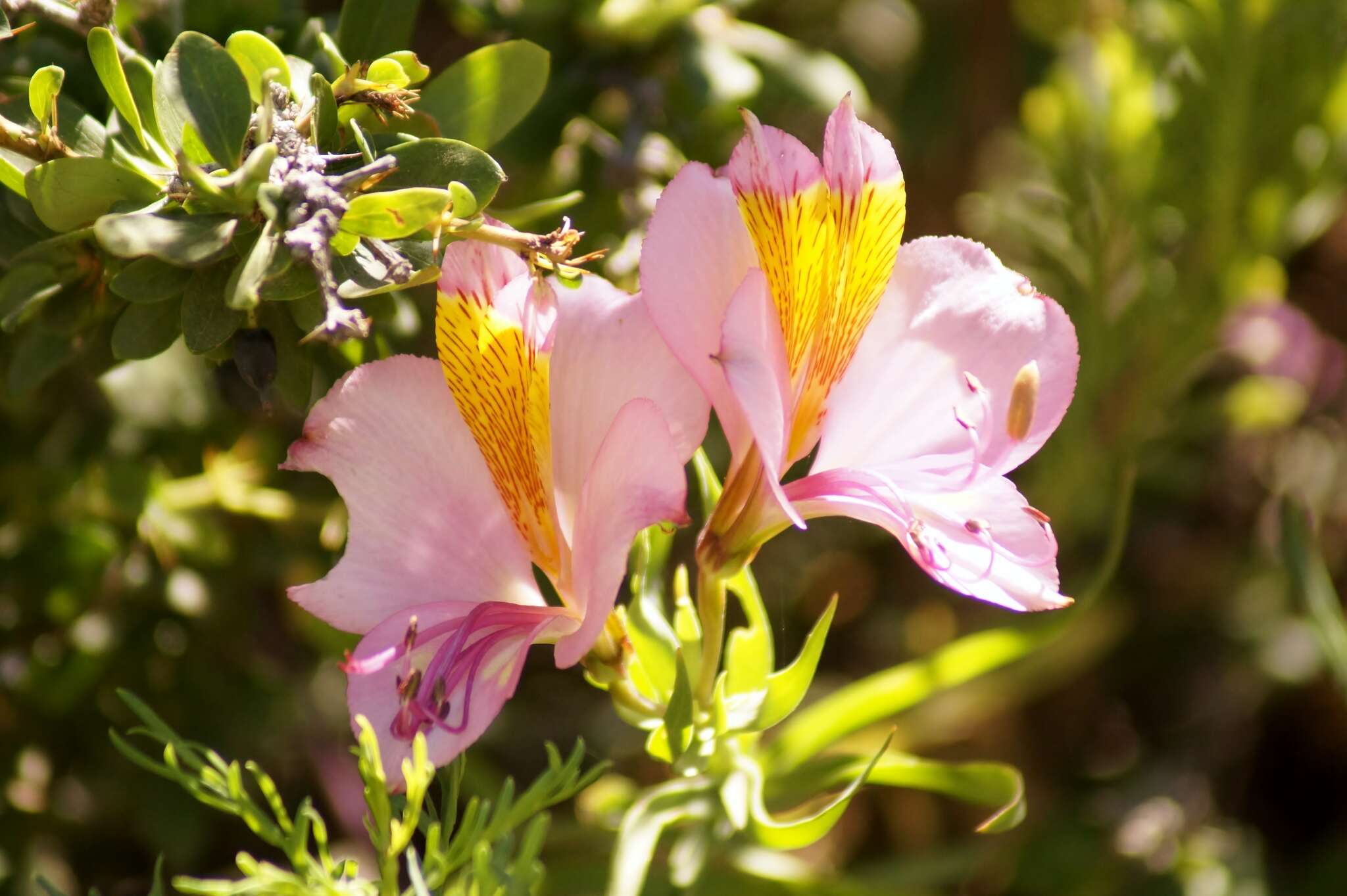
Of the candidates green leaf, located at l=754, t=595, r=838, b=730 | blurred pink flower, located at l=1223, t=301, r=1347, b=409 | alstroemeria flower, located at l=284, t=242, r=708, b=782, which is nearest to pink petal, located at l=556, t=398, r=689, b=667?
alstroemeria flower, located at l=284, t=242, r=708, b=782

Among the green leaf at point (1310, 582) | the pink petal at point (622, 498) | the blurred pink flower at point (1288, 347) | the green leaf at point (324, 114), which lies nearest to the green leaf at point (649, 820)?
the pink petal at point (622, 498)

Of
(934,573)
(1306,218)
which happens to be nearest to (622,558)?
(934,573)

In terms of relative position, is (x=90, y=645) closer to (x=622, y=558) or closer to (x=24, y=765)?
(x=24, y=765)

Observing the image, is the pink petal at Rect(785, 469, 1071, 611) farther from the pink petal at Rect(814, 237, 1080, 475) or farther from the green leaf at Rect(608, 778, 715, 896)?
the green leaf at Rect(608, 778, 715, 896)

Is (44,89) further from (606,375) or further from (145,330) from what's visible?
(606,375)

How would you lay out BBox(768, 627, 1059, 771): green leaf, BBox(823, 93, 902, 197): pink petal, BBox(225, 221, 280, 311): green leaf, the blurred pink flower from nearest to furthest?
BBox(225, 221, 280, 311): green leaf < BBox(823, 93, 902, 197): pink petal < BBox(768, 627, 1059, 771): green leaf < the blurred pink flower

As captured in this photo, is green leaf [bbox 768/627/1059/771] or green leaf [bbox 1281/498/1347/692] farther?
green leaf [bbox 1281/498/1347/692]

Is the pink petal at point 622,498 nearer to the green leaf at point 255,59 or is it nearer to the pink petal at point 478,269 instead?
the pink petal at point 478,269
